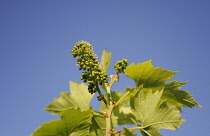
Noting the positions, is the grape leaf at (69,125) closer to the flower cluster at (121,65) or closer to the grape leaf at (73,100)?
the grape leaf at (73,100)

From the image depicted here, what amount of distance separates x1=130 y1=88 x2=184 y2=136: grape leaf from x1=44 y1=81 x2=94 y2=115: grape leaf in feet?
3.19

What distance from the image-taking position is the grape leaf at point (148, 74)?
3.36 metres

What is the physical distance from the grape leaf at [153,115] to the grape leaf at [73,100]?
3.19ft

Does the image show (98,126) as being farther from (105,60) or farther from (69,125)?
(105,60)

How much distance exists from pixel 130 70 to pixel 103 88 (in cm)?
55

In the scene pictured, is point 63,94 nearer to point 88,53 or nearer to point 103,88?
point 103,88

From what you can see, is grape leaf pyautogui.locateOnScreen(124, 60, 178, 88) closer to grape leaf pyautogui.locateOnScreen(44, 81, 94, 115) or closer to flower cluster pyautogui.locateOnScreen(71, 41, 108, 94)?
flower cluster pyautogui.locateOnScreen(71, 41, 108, 94)

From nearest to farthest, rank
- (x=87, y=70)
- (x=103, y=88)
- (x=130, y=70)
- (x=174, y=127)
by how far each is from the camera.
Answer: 1. (x=174, y=127)
2. (x=87, y=70)
3. (x=130, y=70)
4. (x=103, y=88)

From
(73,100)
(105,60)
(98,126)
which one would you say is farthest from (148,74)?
(73,100)

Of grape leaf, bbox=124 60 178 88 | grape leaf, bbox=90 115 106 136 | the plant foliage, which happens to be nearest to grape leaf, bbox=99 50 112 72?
the plant foliage

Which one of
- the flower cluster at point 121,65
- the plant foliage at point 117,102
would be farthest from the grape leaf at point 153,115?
the flower cluster at point 121,65

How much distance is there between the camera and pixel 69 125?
2828 mm

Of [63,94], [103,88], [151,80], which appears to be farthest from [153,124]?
[63,94]

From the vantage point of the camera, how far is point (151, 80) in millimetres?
3455
